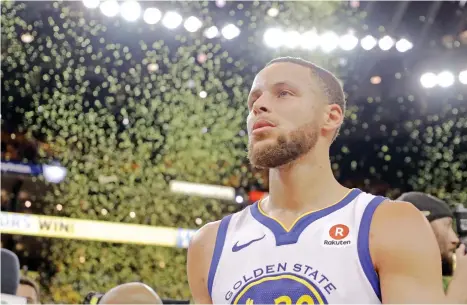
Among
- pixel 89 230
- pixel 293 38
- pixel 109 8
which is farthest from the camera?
pixel 89 230

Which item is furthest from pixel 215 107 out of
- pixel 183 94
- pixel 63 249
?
pixel 63 249

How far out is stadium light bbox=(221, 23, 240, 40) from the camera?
8375 millimetres

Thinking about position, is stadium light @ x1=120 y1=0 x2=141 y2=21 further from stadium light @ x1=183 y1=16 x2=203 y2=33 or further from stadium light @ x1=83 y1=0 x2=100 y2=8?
stadium light @ x1=183 y1=16 x2=203 y2=33

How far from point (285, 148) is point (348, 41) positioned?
7022 mm

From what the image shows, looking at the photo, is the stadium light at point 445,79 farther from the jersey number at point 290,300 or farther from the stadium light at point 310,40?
the jersey number at point 290,300

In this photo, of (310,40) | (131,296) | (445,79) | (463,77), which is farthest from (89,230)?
(131,296)

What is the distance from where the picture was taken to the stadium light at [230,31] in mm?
8375

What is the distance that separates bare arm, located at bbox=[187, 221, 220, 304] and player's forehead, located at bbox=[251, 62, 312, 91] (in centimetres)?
39

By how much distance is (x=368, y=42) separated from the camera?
832 cm

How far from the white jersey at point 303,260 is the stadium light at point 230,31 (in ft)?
23.3

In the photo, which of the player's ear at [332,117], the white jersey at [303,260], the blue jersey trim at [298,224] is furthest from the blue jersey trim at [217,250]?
the player's ear at [332,117]

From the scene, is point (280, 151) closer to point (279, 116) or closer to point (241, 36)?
point (279, 116)

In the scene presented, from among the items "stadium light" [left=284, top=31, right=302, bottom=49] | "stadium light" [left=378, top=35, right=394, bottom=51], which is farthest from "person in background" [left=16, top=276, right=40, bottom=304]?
"stadium light" [left=378, top=35, right=394, bottom=51]

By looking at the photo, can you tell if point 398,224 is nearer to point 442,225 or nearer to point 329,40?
point 442,225
